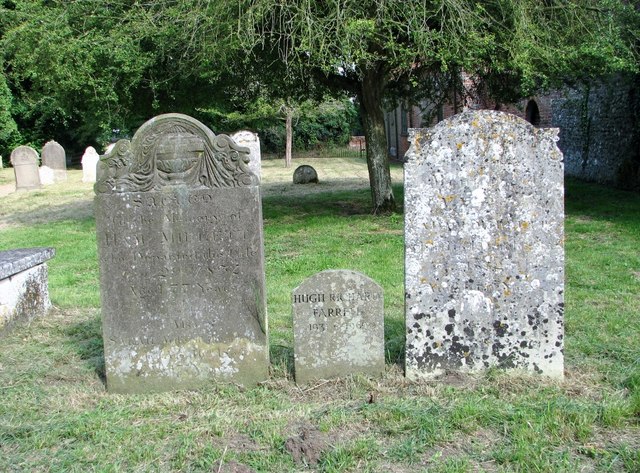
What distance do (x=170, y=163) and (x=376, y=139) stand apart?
30.2 feet

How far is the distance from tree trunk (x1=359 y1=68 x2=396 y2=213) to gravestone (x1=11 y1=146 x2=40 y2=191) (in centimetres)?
1452

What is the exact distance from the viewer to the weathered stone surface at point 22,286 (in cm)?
640

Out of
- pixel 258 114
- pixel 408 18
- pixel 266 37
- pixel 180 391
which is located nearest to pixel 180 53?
pixel 266 37

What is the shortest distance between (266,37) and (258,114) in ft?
55.5

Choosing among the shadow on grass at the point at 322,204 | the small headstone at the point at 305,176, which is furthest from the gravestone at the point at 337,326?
the small headstone at the point at 305,176

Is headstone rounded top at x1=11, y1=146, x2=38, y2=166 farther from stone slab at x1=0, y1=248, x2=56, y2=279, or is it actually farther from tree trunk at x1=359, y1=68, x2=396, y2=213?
stone slab at x1=0, y1=248, x2=56, y2=279

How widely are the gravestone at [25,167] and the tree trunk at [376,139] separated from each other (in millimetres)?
14520

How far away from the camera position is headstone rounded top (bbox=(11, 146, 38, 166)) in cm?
2302

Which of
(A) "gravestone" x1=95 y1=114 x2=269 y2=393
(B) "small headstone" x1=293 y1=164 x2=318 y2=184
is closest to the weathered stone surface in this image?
(A) "gravestone" x1=95 y1=114 x2=269 y2=393

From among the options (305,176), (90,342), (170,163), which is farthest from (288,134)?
(170,163)

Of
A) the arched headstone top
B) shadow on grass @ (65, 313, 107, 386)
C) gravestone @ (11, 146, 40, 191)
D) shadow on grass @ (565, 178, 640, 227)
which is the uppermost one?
the arched headstone top

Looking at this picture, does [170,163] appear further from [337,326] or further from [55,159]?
[55,159]

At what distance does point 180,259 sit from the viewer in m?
4.91

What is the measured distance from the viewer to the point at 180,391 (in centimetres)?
493
